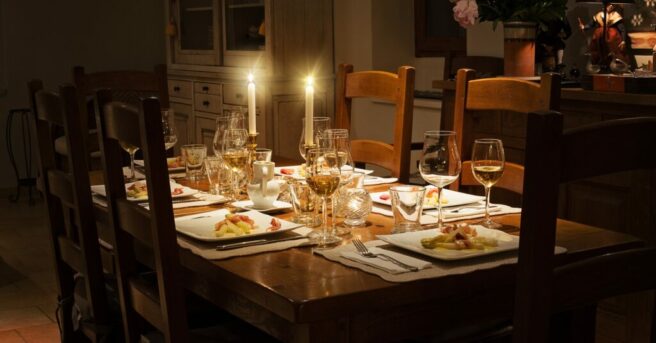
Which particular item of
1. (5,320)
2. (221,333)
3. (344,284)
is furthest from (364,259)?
(5,320)

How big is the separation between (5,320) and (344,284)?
252 cm

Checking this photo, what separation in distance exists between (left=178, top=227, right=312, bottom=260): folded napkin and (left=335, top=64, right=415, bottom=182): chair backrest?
1041mm

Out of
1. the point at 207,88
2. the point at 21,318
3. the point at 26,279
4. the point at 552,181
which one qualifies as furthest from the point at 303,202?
the point at 207,88

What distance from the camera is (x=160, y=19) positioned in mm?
6965

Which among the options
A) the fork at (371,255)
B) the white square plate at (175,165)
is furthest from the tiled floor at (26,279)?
the fork at (371,255)

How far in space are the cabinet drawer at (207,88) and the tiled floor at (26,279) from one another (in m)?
1.26

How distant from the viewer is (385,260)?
159 centimetres

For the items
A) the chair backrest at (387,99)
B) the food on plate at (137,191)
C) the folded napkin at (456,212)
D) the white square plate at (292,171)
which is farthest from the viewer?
the chair backrest at (387,99)

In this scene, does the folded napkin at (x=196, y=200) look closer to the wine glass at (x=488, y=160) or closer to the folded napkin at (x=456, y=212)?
the folded napkin at (x=456, y=212)

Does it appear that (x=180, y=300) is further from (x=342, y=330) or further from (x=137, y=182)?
(x=137, y=182)

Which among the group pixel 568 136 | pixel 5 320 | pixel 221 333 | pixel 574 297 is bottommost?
pixel 5 320

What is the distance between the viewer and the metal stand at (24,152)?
6184 millimetres

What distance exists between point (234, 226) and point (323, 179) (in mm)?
204

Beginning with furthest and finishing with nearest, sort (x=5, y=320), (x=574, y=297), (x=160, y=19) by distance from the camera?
(x=160, y=19) < (x=5, y=320) < (x=574, y=297)
